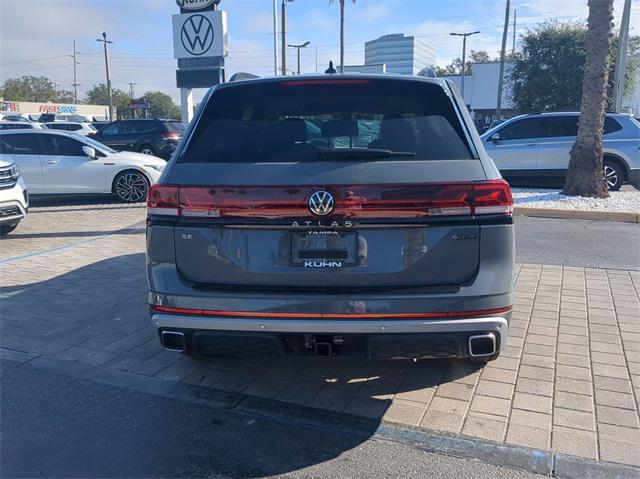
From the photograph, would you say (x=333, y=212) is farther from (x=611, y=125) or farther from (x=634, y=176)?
(x=611, y=125)

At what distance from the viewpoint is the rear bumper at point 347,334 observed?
293cm

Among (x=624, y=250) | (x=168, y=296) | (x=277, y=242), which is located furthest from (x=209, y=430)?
(x=624, y=250)

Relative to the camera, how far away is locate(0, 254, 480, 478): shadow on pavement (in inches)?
119

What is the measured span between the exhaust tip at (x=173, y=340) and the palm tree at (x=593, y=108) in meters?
10.1

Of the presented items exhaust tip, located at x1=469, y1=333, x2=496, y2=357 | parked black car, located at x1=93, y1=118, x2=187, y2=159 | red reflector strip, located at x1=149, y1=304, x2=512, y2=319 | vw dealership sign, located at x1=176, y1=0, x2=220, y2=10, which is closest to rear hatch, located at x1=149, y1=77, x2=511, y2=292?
red reflector strip, located at x1=149, y1=304, x2=512, y2=319

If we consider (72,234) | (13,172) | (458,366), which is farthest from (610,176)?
(13,172)

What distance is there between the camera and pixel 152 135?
67.7 ft

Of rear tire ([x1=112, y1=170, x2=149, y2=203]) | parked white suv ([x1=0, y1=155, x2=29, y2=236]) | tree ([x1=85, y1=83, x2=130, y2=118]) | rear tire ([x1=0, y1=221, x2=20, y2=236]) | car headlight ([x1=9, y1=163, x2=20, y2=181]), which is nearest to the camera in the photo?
parked white suv ([x1=0, y1=155, x2=29, y2=236])

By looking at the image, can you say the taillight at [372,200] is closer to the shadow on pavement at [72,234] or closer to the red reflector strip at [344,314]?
the red reflector strip at [344,314]

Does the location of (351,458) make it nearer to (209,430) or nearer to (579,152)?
(209,430)

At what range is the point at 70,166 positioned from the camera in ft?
38.2

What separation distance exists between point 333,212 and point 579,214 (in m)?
8.50

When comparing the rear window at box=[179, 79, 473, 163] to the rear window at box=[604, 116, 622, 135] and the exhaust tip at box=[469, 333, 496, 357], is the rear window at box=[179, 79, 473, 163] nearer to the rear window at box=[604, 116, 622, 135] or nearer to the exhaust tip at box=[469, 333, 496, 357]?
the exhaust tip at box=[469, 333, 496, 357]

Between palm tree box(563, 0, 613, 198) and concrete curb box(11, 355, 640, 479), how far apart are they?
9.35 meters
